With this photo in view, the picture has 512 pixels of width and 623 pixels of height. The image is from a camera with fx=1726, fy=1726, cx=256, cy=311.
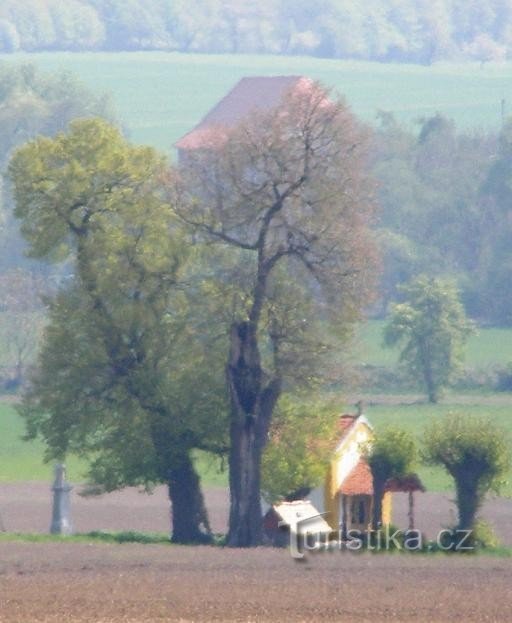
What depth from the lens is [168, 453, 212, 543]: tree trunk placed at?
3656cm

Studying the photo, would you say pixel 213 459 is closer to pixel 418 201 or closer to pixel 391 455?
pixel 391 455

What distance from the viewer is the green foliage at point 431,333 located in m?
70.6

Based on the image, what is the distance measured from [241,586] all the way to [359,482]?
534 inches

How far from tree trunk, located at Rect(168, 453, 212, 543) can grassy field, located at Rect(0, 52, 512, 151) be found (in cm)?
12315

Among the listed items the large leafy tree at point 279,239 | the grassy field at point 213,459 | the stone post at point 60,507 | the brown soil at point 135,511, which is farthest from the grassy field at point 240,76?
the large leafy tree at point 279,239

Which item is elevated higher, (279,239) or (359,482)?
(279,239)

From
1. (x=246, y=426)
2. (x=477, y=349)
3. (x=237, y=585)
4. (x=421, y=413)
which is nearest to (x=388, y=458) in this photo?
(x=246, y=426)

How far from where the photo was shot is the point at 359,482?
126 ft

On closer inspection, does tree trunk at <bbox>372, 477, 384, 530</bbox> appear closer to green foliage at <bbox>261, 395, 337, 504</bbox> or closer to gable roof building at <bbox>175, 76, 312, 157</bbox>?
green foliage at <bbox>261, 395, 337, 504</bbox>

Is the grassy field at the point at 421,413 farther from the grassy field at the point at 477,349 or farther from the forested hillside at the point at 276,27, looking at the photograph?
the forested hillside at the point at 276,27

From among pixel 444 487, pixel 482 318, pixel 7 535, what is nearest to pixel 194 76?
pixel 482 318

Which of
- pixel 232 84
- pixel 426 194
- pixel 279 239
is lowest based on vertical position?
pixel 279 239

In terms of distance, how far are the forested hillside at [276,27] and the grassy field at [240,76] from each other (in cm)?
155

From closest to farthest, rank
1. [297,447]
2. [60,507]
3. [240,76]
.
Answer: [297,447], [60,507], [240,76]
